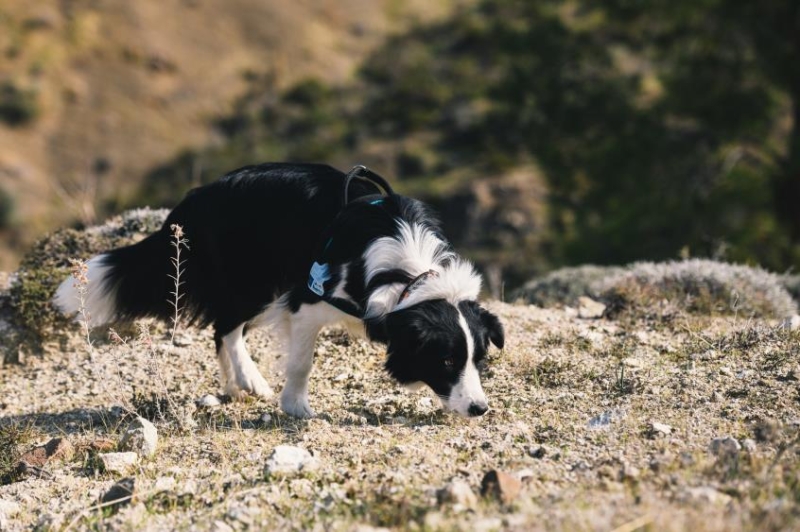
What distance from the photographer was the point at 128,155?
99.7ft

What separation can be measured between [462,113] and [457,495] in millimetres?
28745

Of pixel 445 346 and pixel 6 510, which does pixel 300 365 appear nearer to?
pixel 445 346

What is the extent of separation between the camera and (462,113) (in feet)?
104

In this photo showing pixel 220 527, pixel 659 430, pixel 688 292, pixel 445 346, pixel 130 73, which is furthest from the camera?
pixel 130 73

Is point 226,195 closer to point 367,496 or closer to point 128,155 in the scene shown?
point 367,496

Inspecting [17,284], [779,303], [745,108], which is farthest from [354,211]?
[745,108]

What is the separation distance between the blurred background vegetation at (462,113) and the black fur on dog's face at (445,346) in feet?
14.9

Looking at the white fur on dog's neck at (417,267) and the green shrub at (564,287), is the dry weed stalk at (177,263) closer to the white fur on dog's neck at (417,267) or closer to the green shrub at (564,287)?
the white fur on dog's neck at (417,267)

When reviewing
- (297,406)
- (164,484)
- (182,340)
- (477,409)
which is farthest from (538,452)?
(182,340)

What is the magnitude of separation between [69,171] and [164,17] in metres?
9.77

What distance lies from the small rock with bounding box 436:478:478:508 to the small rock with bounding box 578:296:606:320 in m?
3.55

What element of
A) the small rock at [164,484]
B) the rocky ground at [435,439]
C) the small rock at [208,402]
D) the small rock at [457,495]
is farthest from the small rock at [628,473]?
the small rock at [208,402]

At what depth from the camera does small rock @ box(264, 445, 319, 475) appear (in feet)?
13.6

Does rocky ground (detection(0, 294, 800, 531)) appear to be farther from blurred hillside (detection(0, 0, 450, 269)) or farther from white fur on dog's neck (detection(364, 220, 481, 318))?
blurred hillside (detection(0, 0, 450, 269))
